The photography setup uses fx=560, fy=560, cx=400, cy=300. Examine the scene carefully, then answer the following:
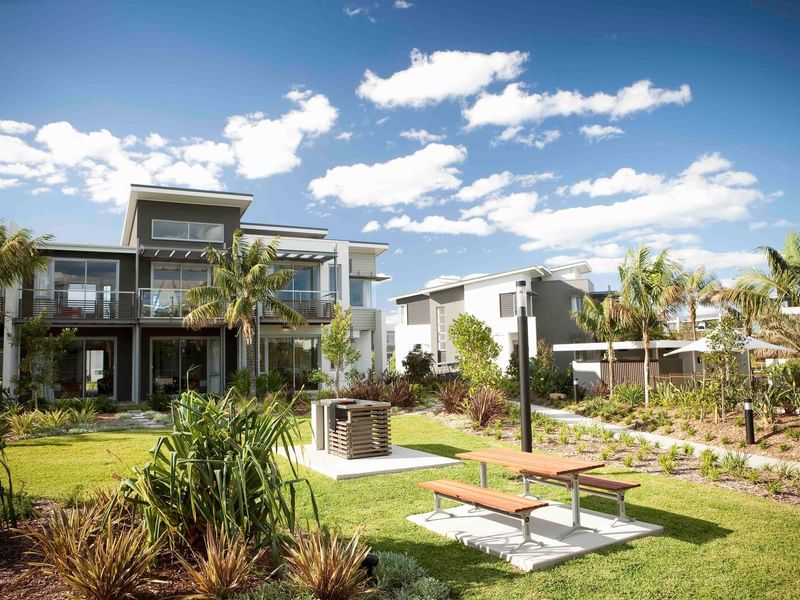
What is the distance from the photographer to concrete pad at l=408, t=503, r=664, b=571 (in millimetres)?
5527

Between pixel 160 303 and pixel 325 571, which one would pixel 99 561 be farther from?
pixel 160 303

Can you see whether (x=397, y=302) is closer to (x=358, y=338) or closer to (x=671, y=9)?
(x=358, y=338)

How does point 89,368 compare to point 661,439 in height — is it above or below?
above

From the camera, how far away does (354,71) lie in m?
17.2

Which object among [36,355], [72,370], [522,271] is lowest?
[72,370]

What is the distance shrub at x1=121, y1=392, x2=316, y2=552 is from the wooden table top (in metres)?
2.86

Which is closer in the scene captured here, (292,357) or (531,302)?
(292,357)

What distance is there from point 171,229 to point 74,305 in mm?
4914

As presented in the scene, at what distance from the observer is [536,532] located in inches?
246

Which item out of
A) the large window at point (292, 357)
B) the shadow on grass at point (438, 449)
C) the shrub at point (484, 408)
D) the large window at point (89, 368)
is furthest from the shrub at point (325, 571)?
the large window at point (89, 368)

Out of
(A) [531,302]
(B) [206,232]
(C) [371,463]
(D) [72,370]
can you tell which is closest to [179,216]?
(B) [206,232]

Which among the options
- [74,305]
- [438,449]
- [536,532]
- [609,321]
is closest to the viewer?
[536,532]

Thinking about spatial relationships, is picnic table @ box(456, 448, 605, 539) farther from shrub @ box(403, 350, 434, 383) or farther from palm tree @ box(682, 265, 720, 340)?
palm tree @ box(682, 265, 720, 340)

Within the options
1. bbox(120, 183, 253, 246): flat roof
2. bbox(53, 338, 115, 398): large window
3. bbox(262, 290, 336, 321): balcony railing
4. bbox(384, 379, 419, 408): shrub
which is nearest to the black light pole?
bbox(384, 379, 419, 408): shrub
